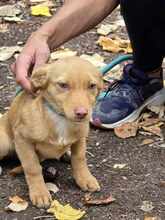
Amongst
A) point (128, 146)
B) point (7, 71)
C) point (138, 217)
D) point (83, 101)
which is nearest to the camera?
point (83, 101)

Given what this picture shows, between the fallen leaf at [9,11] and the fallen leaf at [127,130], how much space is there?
6.37ft

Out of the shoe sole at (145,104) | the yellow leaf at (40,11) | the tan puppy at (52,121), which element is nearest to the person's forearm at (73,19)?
the tan puppy at (52,121)

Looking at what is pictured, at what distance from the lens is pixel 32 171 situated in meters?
2.79

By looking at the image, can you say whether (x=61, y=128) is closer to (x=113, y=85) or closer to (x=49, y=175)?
(x=49, y=175)

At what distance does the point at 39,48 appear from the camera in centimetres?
285

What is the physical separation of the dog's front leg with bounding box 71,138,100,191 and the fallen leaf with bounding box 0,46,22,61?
163 centimetres

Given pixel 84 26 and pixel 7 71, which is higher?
pixel 84 26

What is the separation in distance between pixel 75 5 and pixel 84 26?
114mm

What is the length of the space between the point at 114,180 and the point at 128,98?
2.47 ft

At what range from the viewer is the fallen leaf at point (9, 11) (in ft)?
16.8

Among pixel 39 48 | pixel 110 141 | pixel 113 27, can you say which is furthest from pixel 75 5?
pixel 113 27

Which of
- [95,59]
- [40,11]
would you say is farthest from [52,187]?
[40,11]

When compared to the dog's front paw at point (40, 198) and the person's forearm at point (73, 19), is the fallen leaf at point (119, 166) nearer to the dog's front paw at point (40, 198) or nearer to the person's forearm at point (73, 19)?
the dog's front paw at point (40, 198)

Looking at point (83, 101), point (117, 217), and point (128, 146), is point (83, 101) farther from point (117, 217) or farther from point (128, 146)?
point (128, 146)
